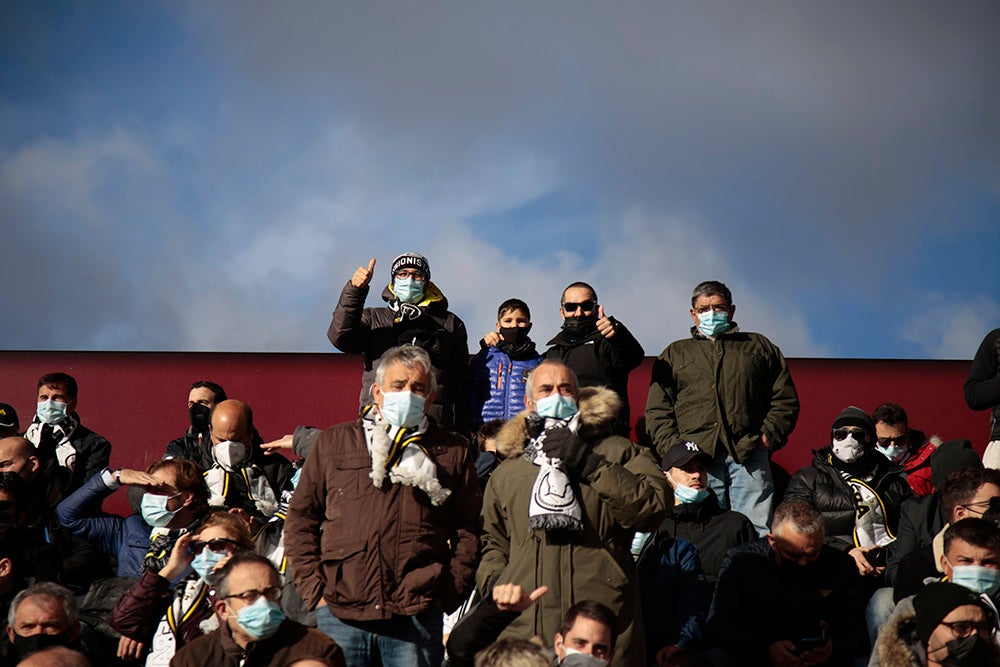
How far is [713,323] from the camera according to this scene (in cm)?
897

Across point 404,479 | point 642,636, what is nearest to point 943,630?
point 642,636

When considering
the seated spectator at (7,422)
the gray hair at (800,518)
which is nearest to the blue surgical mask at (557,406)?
the gray hair at (800,518)

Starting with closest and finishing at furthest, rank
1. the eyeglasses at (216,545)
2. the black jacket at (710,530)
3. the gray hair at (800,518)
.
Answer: the eyeglasses at (216,545) → the gray hair at (800,518) → the black jacket at (710,530)

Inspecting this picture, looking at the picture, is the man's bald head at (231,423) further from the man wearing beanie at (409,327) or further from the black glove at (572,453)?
the black glove at (572,453)

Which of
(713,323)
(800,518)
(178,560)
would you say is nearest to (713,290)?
(713,323)

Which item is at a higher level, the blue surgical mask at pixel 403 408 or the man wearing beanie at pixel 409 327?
the man wearing beanie at pixel 409 327

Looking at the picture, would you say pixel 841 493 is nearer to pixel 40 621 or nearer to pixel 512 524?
pixel 512 524

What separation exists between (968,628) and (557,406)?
7.49 ft

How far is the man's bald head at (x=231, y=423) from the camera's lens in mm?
8344

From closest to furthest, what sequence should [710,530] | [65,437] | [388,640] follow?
[388,640], [710,530], [65,437]

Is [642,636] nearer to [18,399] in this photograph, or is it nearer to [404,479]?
[404,479]

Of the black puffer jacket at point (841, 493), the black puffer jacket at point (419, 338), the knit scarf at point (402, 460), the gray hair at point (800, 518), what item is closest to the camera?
the knit scarf at point (402, 460)

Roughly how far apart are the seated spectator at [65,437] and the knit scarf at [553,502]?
4435 millimetres

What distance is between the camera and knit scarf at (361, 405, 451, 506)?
5.82 metres
